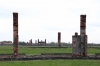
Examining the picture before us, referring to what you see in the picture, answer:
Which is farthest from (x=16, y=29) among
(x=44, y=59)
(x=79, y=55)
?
(x=79, y=55)

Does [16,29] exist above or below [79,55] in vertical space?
above

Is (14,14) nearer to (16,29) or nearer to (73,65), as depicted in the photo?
(16,29)

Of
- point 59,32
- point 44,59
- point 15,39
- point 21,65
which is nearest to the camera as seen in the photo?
point 21,65

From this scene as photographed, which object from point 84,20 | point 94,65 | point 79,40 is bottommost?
point 94,65

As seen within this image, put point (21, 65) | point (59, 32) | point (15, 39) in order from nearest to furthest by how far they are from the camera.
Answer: point (21, 65), point (15, 39), point (59, 32)

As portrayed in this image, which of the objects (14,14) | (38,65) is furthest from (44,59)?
(14,14)

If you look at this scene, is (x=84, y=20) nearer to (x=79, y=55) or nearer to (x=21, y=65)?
(x=79, y=55)

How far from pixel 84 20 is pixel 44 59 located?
5958mm

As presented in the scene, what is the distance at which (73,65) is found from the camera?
14516mm

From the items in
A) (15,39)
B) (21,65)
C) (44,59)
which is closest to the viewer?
(21,65)

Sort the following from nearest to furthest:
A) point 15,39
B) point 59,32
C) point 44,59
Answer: point 44,59
point 15,39
point 59,32

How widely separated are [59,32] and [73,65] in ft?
101

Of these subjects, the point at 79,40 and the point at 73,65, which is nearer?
the point at 73,65

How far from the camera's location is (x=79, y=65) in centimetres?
1459
